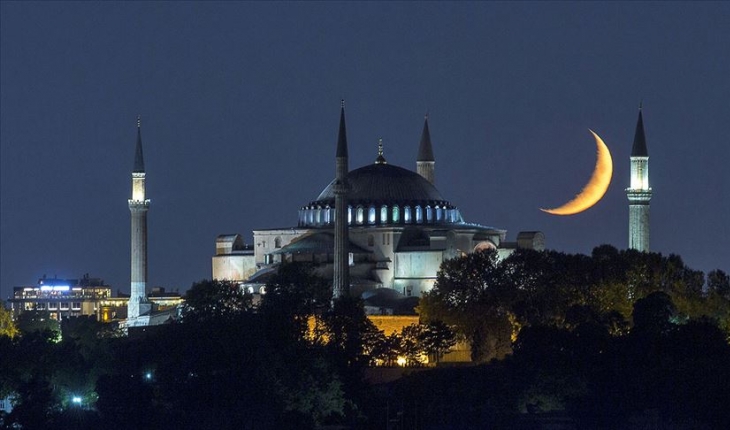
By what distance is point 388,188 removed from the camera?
118 m

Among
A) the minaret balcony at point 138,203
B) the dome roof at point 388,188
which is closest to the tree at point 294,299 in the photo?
the dome roof at point 388,188

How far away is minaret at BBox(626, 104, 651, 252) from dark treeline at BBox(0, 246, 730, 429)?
221 inches

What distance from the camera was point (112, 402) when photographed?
8188 centimetres

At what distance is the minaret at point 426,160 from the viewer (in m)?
124

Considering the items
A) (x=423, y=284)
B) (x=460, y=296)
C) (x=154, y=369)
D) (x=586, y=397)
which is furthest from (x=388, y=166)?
(x=586, y=397)

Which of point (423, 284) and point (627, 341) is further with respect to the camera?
point (423, 284)

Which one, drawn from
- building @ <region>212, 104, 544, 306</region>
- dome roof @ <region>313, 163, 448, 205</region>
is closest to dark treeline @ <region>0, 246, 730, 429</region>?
building @ <region>212, 104, 544, 306</region>

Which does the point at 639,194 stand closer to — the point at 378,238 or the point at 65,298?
the point at 378,238

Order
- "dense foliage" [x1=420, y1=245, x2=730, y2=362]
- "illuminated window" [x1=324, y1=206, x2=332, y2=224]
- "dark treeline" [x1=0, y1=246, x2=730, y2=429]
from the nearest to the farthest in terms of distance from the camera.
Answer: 1. "dark treeline" [x1=0, y1=246, x2=730, y2=429]
2. "dense foliage" [x1=420, y1=245, x2=730, y2=362]
3. "illuminated window" [x1=324, y1=206, x2=332, y2=224]

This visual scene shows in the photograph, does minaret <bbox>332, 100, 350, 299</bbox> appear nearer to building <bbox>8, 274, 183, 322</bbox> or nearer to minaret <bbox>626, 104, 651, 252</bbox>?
minaret <bbox>626, 104, 651, 252</bbox>

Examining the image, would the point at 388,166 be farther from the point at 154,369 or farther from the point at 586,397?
the point at 586,397

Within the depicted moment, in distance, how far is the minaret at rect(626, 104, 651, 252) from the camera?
4262 inches

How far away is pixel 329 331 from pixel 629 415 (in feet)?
58.8

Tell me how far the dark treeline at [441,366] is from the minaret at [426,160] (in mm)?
20264
